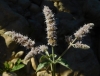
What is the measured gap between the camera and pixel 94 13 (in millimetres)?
6363

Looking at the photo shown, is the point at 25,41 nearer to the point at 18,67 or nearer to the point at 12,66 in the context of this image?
the point at 18,67

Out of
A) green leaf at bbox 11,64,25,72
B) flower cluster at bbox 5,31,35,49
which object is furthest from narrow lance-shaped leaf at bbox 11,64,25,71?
flower cluster at bbox 5,31,35,49

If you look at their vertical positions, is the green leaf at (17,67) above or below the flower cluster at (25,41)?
below

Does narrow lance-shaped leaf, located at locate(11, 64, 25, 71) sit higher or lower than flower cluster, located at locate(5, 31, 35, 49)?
lower

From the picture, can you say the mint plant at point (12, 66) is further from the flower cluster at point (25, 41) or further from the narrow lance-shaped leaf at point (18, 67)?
the flower cluster at point (25, 41)

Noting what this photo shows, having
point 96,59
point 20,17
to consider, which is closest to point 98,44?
point 96,59

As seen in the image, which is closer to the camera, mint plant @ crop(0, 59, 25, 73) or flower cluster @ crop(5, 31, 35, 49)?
flower cluster @ crop(5, 31, 35, 49)

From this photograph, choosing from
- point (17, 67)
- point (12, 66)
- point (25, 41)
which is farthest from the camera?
point (12, 66)

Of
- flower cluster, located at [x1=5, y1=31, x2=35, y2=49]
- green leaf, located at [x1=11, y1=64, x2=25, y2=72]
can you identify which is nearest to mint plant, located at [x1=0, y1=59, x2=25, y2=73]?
green leaf, located at [x1=11, y1=64, x2=25, y2=72]

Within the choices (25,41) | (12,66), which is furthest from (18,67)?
(25,41)

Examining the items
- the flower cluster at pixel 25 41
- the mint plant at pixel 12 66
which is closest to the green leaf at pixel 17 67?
the mint plant at pixel 12 66

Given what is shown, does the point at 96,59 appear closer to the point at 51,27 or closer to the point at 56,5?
the point at 56,5

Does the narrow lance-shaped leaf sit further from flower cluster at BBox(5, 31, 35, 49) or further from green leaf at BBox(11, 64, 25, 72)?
flower cluster at BBox(5, 31, 35, 49)

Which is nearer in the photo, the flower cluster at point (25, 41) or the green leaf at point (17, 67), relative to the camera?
the flower cluster at point (25, 41)
